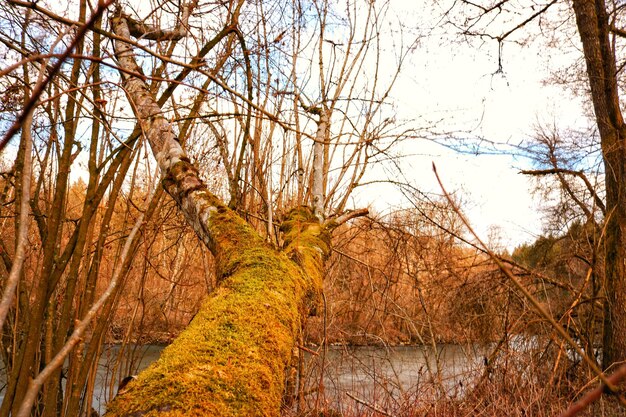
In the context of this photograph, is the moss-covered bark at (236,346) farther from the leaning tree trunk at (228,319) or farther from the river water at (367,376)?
the river water at (367,376)

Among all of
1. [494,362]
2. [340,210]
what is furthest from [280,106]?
[494,362]

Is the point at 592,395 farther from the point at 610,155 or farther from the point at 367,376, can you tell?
the point at 610,155

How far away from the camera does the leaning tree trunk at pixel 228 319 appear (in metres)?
1.16

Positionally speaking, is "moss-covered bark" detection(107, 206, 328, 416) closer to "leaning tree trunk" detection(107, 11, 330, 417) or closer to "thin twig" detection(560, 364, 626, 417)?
"leaning tree trunk" detection(107, 11, 330, 417)

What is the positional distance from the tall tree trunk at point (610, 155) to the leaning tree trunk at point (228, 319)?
4121 millimetres

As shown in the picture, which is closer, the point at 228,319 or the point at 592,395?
the point at 592,395

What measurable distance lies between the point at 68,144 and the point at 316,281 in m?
1.83

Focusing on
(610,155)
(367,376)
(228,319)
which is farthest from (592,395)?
(610,155)

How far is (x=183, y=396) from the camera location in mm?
1131

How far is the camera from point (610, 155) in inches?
218

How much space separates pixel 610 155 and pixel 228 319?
5.73 metres

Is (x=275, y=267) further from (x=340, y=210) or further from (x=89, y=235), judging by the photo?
(x=340, y=210)

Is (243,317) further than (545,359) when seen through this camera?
No

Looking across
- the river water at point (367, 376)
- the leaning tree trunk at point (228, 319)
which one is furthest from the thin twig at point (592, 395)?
the river water at point (367, 376)
